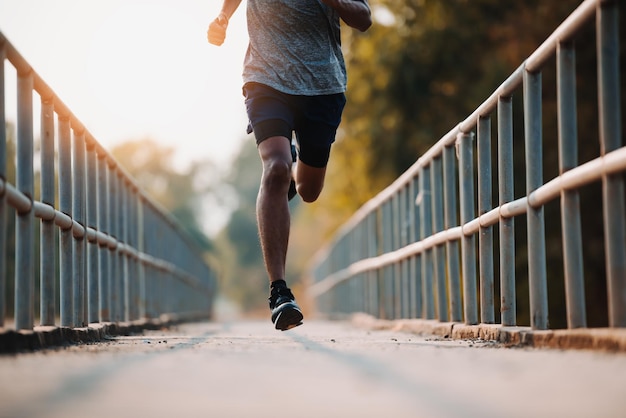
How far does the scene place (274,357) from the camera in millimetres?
3666

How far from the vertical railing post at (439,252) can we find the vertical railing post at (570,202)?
107 inches

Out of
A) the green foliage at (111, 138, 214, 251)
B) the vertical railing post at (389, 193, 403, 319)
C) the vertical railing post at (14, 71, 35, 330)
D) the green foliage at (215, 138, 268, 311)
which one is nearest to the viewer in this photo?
the vertical railing post at (14, 71, 35, 330)

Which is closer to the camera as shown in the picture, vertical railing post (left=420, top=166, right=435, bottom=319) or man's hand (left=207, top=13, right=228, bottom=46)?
man's hand (left=207, top=13, right=228, bottom=46)

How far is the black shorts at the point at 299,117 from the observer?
5.54 meters

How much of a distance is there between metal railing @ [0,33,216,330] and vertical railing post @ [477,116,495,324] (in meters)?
1.97

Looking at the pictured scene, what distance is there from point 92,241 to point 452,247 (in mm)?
2027

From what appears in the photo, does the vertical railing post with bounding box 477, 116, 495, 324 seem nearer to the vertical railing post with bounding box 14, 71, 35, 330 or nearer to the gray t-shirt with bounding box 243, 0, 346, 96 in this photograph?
the gray t-shirt with bounding box 243, 0, 346, 96

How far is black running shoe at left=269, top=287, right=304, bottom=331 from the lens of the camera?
519cm

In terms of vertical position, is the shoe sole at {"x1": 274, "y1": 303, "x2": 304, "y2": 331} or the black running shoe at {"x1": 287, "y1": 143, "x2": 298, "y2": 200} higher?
the black running shoe at {"x1": 287, "y1": 143, "x2": 298, "y2": 200}

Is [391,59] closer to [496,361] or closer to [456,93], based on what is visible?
[456,93]

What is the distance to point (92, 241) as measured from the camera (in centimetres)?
616

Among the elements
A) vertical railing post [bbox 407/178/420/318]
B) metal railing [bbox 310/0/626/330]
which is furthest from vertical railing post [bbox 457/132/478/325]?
vertical railing post [bbox 407/178/420/318]

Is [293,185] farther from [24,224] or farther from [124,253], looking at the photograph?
[24,224]

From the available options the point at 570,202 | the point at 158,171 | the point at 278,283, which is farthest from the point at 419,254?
the point at 158,171
